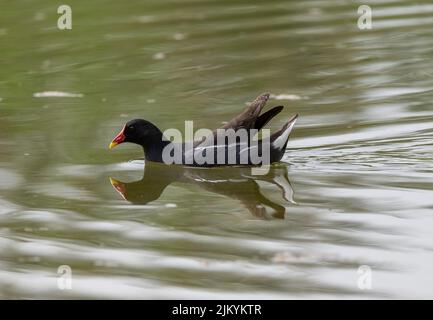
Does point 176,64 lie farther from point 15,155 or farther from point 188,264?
point 188,264

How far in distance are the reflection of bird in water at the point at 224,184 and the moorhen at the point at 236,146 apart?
79mm

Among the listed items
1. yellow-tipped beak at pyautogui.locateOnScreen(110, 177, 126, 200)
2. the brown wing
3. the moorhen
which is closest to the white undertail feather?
the moorhen

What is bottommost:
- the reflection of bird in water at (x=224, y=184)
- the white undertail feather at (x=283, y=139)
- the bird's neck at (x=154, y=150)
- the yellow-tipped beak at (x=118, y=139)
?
the reflection of bird in water at (x=224, y=184)

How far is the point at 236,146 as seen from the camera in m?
9.42

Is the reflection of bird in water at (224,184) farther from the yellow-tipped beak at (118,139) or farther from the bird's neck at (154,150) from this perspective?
the yellow-tipped beak at (118,139)

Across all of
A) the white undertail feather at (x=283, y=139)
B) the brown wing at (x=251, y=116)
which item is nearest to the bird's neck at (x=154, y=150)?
the brown wing at (x=251, y=116)

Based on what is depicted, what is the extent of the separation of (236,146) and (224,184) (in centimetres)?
58

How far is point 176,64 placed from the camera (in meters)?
13.1

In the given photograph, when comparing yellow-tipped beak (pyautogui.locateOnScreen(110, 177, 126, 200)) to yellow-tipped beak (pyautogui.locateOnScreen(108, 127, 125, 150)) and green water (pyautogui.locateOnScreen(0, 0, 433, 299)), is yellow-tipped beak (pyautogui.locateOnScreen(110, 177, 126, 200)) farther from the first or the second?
yellow-tipped beak (pyautogui.locateOnScreen(108, 127, 125, 150))

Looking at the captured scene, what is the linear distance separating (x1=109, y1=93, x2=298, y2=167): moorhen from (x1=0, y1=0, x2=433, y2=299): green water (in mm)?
153

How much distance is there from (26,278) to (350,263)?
1.97 m

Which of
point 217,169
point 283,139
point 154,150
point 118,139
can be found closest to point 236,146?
point 217,169

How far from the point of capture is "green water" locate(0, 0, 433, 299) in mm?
6652

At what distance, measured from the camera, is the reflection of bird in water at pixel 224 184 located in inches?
324
